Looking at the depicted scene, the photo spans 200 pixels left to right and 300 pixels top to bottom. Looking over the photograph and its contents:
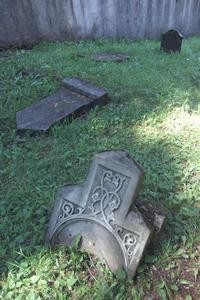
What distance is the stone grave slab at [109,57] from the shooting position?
624 centimetres

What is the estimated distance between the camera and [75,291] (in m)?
2.40

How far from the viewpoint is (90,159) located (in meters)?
3.62

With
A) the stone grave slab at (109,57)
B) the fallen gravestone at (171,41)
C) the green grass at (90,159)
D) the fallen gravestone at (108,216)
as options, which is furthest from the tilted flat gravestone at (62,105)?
the fallen gravestone at (171,41)

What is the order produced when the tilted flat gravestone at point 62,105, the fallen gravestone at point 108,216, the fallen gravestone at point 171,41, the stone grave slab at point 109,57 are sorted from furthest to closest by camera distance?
the fallen gravestone at point 171,41 → the stone grave slab at point 109,57 → the tilted flat gravestone at point 62,105 → the fallen gravestone at point 108,216

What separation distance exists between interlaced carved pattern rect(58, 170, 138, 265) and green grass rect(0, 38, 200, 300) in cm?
19

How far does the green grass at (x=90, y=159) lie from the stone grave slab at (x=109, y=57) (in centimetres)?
21

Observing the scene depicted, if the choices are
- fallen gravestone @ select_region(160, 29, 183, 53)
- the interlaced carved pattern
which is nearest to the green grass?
the interlaced carved pattern

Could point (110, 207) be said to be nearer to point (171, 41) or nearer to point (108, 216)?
point (108, 216)

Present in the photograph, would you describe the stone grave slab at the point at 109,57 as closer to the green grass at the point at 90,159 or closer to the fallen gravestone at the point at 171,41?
the green grass at the point at 90,159

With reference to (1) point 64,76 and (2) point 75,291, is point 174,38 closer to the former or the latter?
(1) point 64,76

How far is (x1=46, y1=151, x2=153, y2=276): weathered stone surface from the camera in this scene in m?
2.41

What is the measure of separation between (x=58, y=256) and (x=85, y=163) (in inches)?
45.2

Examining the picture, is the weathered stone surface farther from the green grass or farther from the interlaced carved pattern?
the green grass

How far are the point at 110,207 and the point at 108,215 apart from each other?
5 cm
